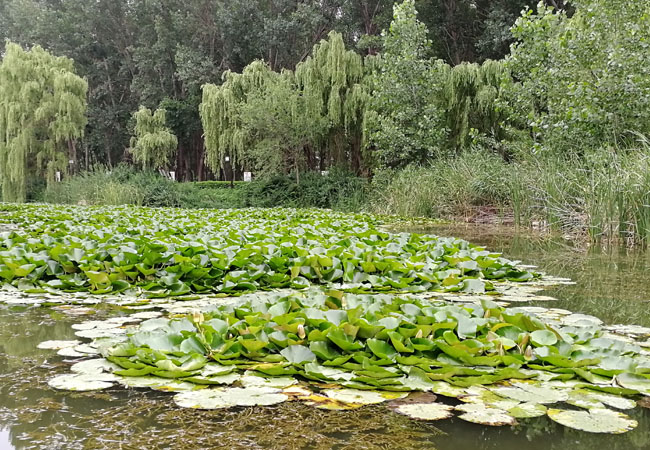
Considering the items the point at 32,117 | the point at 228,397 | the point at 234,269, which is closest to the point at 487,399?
the point at 228,397

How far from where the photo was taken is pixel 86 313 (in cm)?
250

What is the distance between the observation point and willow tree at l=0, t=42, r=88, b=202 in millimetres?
16598

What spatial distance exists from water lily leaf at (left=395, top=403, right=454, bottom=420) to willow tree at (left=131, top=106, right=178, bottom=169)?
58.7 ft

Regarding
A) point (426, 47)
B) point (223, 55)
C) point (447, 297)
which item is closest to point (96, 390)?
point (447, 297)

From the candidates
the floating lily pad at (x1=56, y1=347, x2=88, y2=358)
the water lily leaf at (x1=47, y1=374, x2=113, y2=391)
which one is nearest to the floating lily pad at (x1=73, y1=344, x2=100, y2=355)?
the floating lily pad at (x1=56, y1=347, x2=88, y2=358)

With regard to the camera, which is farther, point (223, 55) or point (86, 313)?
point (223, 55)

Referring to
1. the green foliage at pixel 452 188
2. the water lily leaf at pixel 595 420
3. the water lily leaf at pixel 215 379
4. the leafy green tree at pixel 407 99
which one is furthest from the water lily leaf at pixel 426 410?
the leafy green tree at pixel 407 99

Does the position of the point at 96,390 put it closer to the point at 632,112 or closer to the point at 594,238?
the point at 594,238

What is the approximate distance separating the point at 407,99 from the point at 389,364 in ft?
39.1

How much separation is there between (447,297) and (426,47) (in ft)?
36.5

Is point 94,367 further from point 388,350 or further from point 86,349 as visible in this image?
point 388,350

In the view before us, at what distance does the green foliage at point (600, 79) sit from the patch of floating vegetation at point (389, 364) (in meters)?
5.79

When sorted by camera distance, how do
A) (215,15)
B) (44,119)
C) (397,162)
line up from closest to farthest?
1. (397,162)
2. (44,119)
3. (215,15)

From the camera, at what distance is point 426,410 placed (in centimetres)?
138
